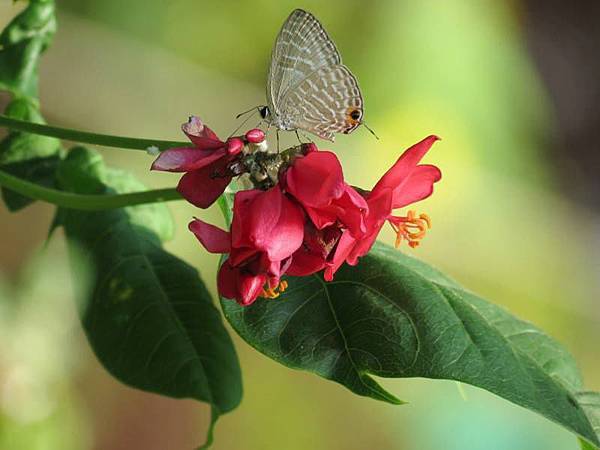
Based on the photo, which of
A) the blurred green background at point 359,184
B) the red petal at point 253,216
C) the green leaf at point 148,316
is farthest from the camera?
the blurred green background at point 359,184

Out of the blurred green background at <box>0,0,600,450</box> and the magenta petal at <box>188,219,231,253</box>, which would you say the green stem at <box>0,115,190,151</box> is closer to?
the magenta petal at <box>188,219,231,253</box>

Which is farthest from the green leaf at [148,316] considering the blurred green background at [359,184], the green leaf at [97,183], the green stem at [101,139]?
the blurred green background at [359,184]

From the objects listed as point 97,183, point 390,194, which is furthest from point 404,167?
point 97,183

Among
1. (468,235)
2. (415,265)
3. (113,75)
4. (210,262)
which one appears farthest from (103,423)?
(415,265)

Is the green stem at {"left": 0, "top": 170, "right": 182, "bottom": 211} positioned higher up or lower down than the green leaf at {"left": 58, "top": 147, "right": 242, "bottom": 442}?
higher up

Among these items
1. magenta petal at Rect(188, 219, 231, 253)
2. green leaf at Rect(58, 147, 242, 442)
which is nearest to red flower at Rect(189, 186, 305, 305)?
magenta petal at Rect(188, 219, 231, 253)

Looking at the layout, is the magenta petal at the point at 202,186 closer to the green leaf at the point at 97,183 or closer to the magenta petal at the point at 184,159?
the magenta petal at the point at 184,159
